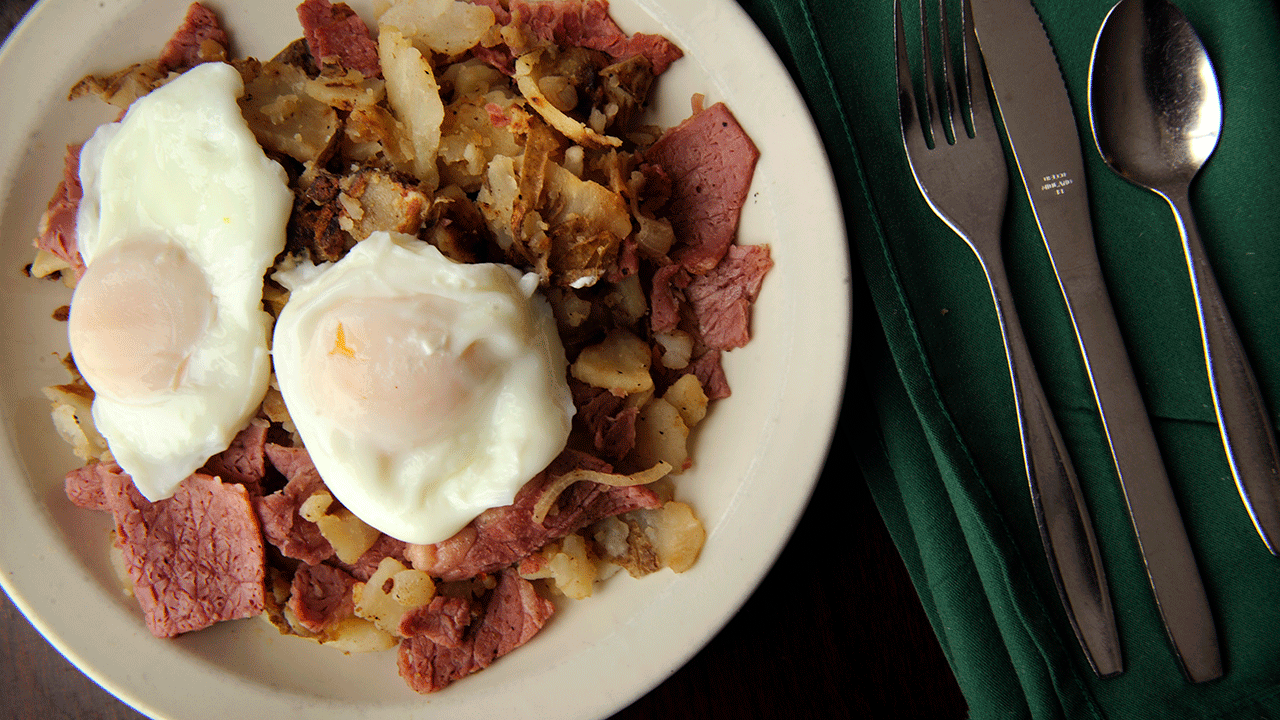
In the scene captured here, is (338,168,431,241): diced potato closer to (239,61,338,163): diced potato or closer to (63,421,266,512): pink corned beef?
(239,61,338,163): diced potato

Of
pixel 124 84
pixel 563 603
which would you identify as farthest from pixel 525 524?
pixel 124 84

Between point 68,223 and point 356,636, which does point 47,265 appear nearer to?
point 68,223

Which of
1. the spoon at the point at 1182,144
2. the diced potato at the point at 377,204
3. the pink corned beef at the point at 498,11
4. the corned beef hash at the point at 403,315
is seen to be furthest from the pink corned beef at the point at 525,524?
the spoon at the point at 1182,144

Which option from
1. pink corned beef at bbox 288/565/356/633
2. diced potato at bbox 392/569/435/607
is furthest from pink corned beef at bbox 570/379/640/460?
pink corned beef at bbox 288/565/356/633

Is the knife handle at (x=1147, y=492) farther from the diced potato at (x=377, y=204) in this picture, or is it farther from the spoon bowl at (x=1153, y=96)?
the diced potato at (x=377, y=204)

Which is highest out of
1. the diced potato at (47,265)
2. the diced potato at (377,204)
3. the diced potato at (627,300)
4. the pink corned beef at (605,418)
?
the diced potato at (377,204)

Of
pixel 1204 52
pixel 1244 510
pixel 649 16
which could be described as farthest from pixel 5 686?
pixel 1204 52

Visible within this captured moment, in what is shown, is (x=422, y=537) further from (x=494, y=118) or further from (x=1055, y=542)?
(x=1055, y=542)
